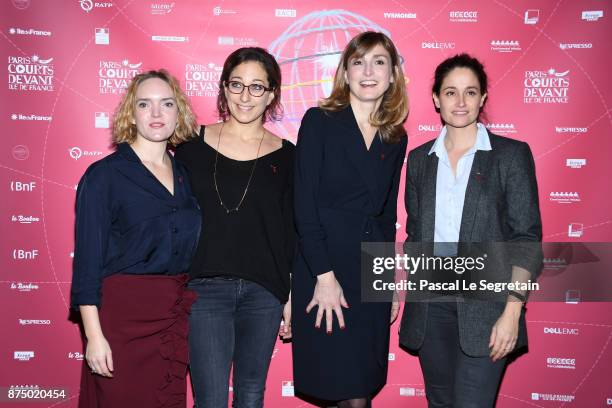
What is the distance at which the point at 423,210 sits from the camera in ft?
8.13

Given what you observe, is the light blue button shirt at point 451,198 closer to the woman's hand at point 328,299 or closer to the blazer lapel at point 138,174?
the woman's hand at point 328,299

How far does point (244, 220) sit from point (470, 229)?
102 centimetres

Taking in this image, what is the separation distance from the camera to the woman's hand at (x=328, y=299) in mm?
2273

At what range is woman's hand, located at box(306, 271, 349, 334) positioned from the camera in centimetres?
227

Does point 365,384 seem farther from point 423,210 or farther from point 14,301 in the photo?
point 14,301

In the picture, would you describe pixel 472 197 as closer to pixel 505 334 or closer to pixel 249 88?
pixel 505 334

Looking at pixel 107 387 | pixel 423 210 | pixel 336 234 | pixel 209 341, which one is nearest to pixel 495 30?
pixel 423 210

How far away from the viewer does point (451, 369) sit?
8.03 ft

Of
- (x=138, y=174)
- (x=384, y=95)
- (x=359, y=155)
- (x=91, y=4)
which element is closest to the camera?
(x=138, y=174)

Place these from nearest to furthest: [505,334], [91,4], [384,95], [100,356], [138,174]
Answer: [100,356], [138,174], [505,334], [384,95], [91,4]

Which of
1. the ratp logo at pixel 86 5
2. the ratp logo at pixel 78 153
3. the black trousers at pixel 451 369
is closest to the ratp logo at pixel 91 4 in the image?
the ratp logo at pixel 86 5

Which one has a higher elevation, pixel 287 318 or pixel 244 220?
pixel 244 220

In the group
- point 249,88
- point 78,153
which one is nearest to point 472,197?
point 249,88

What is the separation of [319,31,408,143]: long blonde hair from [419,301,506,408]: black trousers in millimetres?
871
